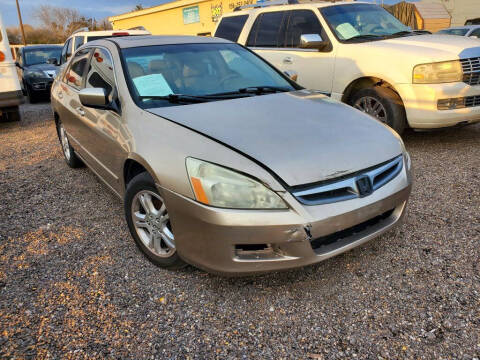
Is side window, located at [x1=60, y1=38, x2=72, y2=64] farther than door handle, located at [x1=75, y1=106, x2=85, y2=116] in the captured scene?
Yes

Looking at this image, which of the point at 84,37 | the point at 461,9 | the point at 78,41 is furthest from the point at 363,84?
the point at 461,9

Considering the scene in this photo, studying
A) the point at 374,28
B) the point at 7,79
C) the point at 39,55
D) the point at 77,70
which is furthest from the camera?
the point at 39,55

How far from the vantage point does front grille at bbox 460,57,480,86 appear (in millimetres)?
4402

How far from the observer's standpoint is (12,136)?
6895 millimetres

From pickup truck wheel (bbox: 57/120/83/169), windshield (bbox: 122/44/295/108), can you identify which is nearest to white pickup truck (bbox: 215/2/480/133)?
windshield (bbox: 122/44/295/108)

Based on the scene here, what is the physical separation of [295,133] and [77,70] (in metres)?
2.79

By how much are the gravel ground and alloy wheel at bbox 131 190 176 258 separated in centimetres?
18

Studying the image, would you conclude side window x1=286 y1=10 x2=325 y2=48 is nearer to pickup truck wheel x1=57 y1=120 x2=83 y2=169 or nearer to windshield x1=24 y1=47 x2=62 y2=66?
pickup truck wheel x1=57 y1=120 x2=83 y2=169

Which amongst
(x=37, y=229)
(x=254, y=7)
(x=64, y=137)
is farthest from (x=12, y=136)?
(x=254, y=7)

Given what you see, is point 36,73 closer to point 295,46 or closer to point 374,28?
point 295,46

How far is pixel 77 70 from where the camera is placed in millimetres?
3926

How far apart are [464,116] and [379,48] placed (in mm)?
1346

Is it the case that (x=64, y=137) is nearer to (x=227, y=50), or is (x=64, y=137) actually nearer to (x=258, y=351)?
(x=227, y=50)

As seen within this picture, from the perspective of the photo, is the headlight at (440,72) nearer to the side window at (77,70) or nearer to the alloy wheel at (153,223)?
the alloy wheel at (153,223)
